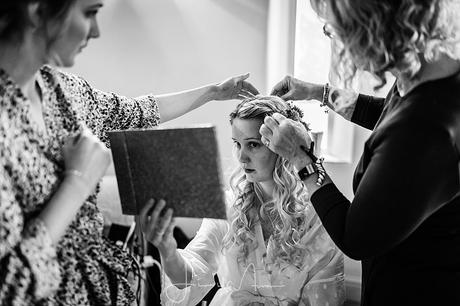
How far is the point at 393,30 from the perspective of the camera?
900 mm

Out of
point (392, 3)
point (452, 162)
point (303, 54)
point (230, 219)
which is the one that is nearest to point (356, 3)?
point (392, 3)

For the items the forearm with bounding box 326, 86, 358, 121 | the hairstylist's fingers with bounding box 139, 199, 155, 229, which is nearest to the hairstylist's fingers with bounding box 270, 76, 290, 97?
the forearm with bounding box 326, 86, 358, 121

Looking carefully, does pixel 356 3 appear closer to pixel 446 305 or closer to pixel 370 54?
pixel 370 54

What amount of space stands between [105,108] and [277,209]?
778mm

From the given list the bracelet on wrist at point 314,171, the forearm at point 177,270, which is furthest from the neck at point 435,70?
the forearm at point 177,270

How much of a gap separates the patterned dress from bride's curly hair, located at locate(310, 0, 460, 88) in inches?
21.4

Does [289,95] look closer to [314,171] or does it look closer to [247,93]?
[247,93]

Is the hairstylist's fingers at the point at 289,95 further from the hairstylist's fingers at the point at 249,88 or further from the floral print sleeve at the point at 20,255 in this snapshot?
the floral print sleeve at the point at 20,255

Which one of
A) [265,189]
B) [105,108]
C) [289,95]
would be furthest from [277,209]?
[105,108]

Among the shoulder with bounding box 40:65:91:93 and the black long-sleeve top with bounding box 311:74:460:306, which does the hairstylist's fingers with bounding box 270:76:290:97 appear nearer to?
the black long-sleeve top with bounding box 311:74:460:306

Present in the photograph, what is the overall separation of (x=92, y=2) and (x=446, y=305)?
946 millimetres

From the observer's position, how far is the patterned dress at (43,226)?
754mm

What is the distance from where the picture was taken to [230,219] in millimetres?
1787

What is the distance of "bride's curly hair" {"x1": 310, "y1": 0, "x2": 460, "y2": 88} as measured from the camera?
889 mm
